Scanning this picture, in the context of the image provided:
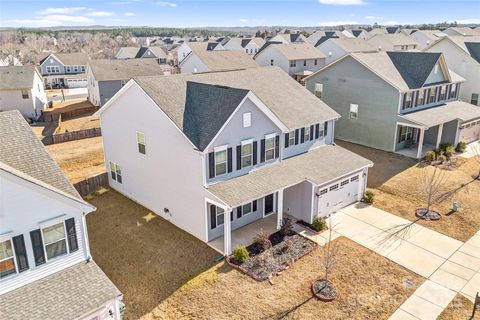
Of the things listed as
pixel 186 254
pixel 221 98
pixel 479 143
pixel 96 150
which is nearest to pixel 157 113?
pixel 221 98

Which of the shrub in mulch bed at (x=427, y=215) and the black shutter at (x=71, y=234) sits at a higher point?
the black shutter at (x=71, y=234)

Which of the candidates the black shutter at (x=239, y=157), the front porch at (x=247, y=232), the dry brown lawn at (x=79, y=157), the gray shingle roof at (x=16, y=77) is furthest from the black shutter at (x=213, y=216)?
the gray shingle roof at (x=16, y=77)

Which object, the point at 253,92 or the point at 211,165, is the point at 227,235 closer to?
the point at 211,165

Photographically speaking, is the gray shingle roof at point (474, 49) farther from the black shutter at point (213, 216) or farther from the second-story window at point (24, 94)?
the second-story window at point (24, 94)

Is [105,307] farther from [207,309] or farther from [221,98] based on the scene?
[221,98]

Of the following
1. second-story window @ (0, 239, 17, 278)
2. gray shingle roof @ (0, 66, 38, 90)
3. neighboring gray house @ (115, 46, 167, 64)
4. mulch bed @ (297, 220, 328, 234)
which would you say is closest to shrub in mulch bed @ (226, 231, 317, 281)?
mulch bed @ (297, 220, 328, 234)

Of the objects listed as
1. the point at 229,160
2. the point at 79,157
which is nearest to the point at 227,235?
the point at 229,160
